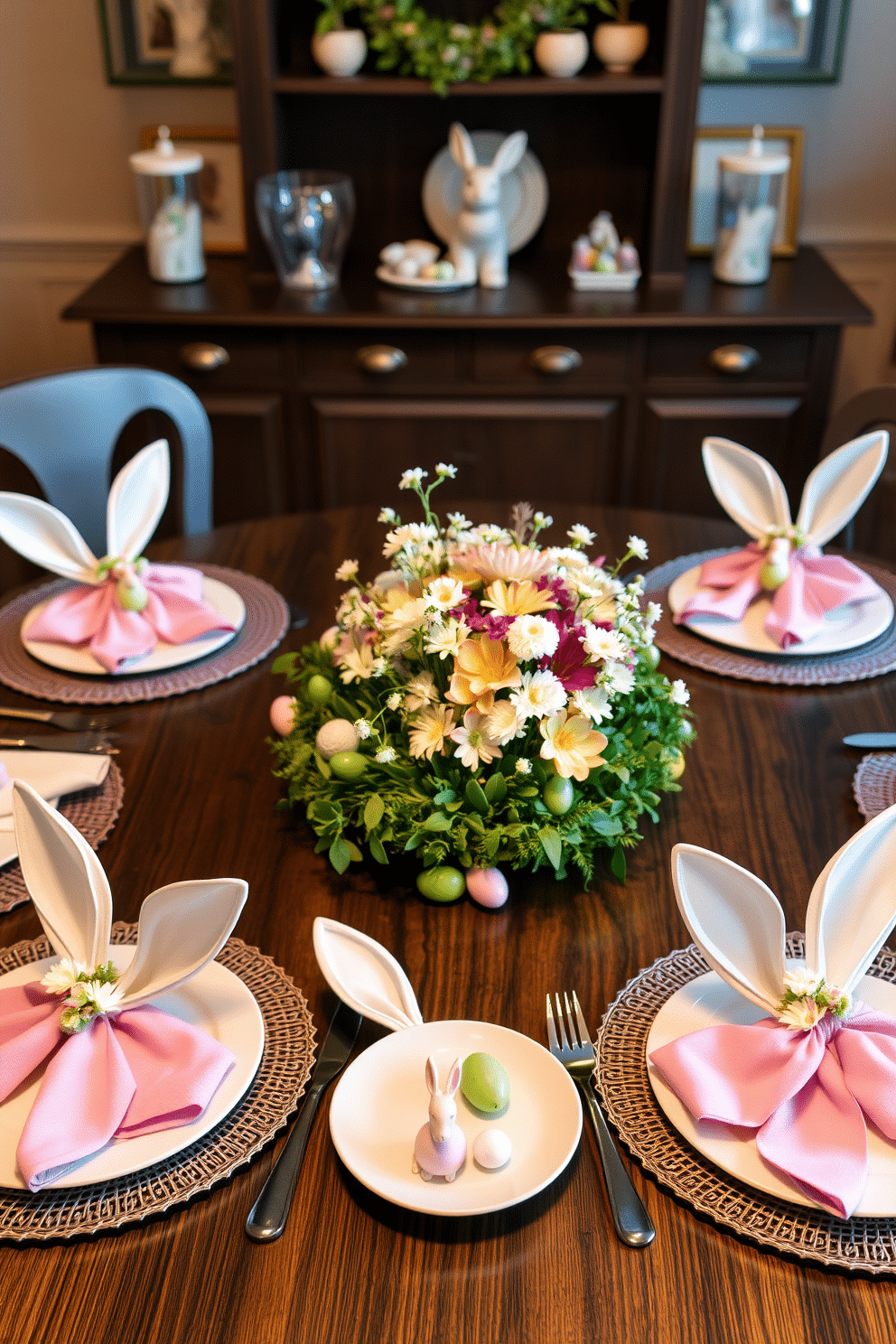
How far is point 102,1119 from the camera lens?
743mm

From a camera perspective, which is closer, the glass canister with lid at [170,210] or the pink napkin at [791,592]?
the pink napkin at [791,592]

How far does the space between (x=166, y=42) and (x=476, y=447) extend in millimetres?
1181

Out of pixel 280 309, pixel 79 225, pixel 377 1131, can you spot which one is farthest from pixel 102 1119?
pixel 79 225

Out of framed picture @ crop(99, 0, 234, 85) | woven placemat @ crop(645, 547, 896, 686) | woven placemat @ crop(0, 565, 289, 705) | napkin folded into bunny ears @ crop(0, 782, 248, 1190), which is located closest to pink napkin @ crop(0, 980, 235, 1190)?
napkin folded into bunny ears @ crop(0, 782, 248, 1190)

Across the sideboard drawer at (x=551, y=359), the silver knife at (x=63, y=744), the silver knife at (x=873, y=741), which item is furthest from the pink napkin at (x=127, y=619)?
the sideboard drawer at (x=551, y=359)

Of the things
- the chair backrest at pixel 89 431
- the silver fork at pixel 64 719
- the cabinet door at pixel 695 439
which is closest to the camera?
the silver fork at pixel 64 719

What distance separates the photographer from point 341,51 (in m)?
2.39

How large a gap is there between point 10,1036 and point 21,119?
262 cm

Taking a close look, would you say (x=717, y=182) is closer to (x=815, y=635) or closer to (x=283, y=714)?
(x=815, y=635)

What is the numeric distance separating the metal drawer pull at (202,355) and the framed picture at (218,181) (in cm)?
40

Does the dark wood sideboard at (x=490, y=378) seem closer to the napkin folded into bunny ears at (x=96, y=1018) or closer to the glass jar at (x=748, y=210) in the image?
the glass jar at (x=748, y=210)

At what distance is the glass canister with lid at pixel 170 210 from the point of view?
244cm

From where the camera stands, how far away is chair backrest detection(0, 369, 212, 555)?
67.6 inches

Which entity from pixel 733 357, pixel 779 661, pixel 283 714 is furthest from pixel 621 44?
pixel 283 714
